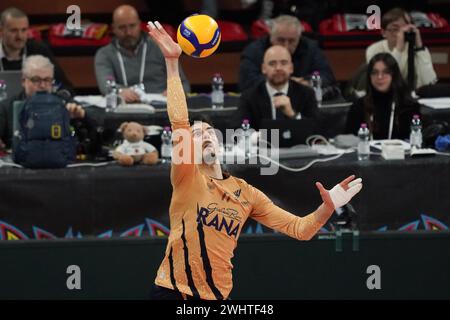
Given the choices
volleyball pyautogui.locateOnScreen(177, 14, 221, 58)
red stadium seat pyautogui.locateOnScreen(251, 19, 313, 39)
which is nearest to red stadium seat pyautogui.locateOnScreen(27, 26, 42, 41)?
red stadium seat pyautogui.locateOnScreen(251, 19, 313, 39)

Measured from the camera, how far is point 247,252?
273 inches

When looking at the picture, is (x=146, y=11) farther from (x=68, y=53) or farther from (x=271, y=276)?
(x=271, y=276)

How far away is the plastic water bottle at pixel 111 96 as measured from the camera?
866 centimetres

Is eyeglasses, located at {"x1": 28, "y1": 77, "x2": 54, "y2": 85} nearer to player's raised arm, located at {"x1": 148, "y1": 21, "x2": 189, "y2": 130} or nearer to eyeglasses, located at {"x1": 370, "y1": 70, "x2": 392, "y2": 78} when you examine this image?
eyeglasses, located at {"x1": 370, "y1": 70, "x2": 392, "y2": 78}

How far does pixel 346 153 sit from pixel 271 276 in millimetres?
1264

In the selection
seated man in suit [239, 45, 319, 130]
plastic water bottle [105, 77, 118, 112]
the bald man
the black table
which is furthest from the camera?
the bald man

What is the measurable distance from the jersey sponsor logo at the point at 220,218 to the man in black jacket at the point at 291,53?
3639mm

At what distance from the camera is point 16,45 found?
895 cm

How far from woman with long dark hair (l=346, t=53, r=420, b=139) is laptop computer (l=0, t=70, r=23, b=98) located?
2.48 metres

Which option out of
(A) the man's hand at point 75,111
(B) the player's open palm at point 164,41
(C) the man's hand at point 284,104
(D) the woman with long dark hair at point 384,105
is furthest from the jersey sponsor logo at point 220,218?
(D) the woman with long dark hair at point 384,105

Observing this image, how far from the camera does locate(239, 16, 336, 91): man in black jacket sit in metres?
9.09

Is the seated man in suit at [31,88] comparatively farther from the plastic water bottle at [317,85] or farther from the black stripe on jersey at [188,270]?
the black stripe on jersey at [188,270]

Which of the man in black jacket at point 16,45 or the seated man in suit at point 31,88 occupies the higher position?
the man in black jacket at point 16,45

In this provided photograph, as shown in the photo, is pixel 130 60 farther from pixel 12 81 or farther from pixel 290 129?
pixel 290 129
